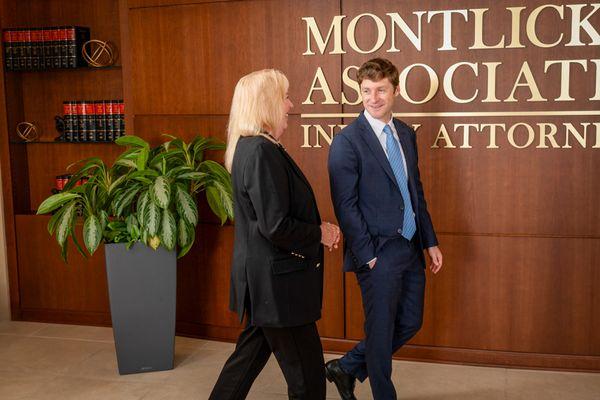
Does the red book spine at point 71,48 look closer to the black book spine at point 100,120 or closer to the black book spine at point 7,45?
the black book spine at point 100,120

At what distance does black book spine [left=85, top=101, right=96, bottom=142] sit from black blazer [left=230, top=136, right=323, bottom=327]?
2623 mm

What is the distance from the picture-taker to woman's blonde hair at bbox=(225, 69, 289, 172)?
2.86 metres

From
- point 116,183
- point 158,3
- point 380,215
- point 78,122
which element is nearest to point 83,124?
point 78,122

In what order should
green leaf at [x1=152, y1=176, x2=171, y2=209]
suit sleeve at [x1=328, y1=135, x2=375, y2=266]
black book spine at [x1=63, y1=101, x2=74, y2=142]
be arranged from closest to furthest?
suit sleeve at [x1=328, y1=135, x2=375, y2=266]
green leaf at [x1=152, y1=176, x2=171, y2=209]
black book spine at [x1=63, y1=101, x2=74, y2=142]

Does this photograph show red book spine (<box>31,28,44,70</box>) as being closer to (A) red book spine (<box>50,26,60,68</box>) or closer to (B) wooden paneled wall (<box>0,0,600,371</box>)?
(A) red book spine (<box>50,26,60,68</box>)

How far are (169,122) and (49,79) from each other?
129 centimetres

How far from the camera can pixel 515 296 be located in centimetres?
426

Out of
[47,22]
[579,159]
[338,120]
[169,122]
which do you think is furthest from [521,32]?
[47,22]

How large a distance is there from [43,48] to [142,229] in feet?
6.25

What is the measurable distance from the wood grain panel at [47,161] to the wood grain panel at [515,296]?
9.53 feet

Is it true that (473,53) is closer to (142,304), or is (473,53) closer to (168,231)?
(168,231)

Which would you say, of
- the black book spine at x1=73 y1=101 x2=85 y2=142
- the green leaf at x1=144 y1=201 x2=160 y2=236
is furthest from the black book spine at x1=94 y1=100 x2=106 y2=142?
the green leaf at x1=144 y1=201 x2=160 y2=236

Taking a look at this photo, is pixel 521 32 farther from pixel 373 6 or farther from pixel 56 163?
pixel 56 163

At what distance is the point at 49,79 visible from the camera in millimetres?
5461
